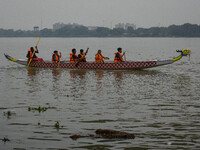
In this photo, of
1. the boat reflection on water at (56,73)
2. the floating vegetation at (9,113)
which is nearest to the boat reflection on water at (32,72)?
the boat reflection on water at (56,73)

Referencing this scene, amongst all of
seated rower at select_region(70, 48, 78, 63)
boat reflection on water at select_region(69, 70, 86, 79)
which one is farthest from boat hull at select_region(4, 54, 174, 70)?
boat reflection on water at select_region(69, 70, 86, 79)

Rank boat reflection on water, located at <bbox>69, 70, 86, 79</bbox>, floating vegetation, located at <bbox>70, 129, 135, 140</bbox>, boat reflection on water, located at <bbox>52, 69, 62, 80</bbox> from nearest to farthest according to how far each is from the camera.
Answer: floating vegetation, located at <bbox>70, 129, 135, 140</bbox> < boat reflection on water, located at <bbox>69, 70, 86, 79</bbox> < boat reflection on water, located at <bbox>52, 69, 62, 80</bbox>

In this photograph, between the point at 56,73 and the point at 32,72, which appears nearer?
the point at 56,73

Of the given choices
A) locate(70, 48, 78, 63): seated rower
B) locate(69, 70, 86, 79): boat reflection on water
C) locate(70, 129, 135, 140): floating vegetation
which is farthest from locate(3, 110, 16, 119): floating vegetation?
locate(70, 48, 78, 63): seated rower

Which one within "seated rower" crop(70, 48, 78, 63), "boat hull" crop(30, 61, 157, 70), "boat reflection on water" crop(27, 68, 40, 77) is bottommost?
"boat reflection on water" crop(27, 68, 40, 77)

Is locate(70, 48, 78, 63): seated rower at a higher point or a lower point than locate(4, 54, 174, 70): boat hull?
higher

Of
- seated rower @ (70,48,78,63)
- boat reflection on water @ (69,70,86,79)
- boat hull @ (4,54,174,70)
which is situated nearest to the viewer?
boat reflection on water @ (69,70,86,79)

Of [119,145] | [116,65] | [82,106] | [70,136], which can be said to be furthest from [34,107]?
[116,65]

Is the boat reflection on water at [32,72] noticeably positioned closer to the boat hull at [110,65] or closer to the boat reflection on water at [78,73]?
the boat hull at [110,65]

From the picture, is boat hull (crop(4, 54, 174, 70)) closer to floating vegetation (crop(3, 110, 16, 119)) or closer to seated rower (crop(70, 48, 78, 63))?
seated rower (crop(70, 48, 78, 63))

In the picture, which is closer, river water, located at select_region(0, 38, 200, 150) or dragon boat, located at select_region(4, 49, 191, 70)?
river water, located at select_region(0, 38, 200, 150)

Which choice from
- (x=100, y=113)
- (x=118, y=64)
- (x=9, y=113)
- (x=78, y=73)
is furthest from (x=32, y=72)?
(x=100, y=113)

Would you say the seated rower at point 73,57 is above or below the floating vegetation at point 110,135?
above

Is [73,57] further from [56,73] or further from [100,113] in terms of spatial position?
[100,113]
